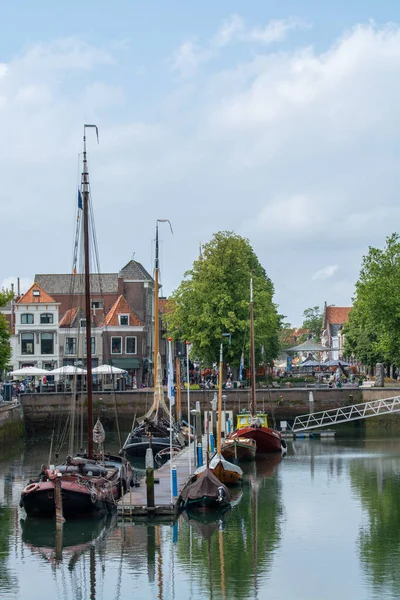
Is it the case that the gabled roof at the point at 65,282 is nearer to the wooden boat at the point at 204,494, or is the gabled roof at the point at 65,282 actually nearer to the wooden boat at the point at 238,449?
the wooden boat at the point at 238,449

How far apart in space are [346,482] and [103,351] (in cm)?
5594

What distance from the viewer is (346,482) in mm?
51969

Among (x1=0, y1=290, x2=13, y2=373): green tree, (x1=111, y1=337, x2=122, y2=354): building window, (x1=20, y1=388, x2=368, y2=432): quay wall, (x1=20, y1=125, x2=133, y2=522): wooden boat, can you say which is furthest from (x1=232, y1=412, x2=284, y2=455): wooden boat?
(x1=111, y1=337, x2=122, y2=354): building window

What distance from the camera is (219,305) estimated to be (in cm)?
8925

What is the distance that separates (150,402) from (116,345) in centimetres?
2565

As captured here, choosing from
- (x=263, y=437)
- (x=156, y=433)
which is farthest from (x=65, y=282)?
(x=263, y=437)

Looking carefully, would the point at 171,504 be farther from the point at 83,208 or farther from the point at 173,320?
the point at 173,320

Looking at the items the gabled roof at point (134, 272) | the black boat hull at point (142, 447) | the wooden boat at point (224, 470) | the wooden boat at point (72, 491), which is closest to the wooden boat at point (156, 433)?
the black boat hull at point (142, 447)

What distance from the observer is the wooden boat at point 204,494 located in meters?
41.6

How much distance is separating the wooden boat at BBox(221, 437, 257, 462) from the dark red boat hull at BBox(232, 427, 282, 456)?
1696mm

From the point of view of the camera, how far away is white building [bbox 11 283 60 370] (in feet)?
344

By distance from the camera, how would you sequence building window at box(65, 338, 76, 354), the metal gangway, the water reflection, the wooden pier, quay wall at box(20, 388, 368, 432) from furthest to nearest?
building window at box(65, 338, 76, 354), quay wall at box(20, 388, 368, 432), the metal gangway, the wooden pier, the water reflection

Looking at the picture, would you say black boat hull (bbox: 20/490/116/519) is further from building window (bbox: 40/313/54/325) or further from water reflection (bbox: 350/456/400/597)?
building window (bbox: 40/313/54/325)

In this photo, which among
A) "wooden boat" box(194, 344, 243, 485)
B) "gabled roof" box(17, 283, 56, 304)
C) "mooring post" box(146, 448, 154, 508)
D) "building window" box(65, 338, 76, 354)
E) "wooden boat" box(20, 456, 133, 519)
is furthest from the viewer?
"gabled roof" box(17, 283, 56, 304)
